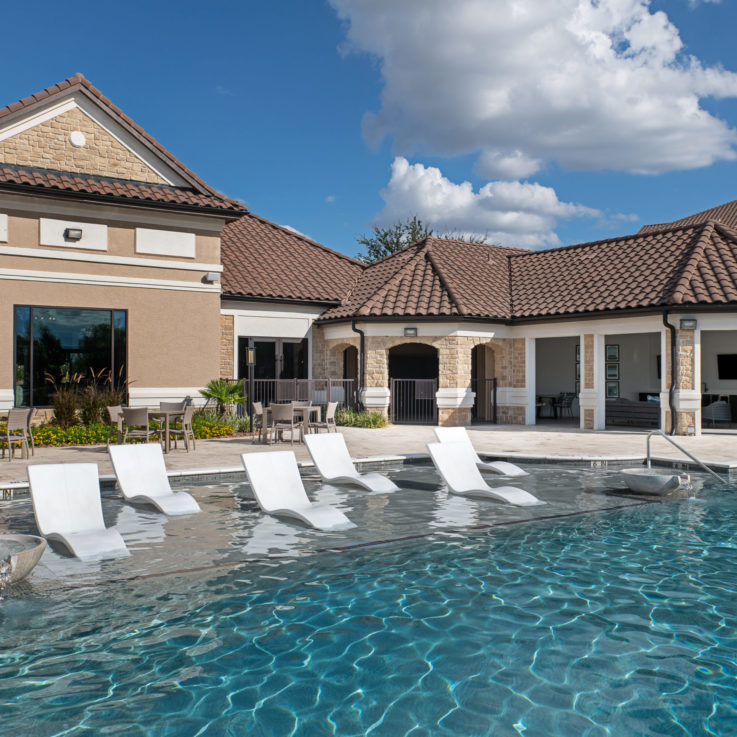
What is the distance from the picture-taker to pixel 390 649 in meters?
5.22

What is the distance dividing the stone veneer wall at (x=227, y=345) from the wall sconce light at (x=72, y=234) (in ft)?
16.8

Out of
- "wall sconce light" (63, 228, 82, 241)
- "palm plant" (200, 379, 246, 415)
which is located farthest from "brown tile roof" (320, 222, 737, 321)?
"wall sconce light" (63, 228, 82, 241)

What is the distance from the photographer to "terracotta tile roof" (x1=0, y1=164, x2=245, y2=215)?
55.7 feet

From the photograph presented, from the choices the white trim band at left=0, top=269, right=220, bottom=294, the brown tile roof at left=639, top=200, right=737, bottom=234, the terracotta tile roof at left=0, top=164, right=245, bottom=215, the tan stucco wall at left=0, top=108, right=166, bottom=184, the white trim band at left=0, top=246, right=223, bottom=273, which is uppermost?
the brown tile roof at left=639, top=200, right=737, bottom=234

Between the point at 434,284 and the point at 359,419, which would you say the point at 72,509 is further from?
the point at 434,284

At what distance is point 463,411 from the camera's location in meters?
21.5

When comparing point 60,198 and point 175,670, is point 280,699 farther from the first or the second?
point 60,198

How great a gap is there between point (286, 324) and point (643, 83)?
1271 centimetres

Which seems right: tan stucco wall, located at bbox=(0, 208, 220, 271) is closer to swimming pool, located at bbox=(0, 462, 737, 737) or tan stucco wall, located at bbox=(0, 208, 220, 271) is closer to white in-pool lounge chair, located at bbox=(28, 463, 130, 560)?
white in-pool lounge chair, located at bbox=(28, 463, 130, 560)

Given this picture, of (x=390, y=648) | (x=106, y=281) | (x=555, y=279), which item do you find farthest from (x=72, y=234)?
(x=390, y=648)

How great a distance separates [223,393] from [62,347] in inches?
172

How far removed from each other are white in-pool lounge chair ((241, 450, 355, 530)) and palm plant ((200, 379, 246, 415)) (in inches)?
371

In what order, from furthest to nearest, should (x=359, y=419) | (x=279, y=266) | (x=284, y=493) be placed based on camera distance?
(x=279, y=266) < (x=359, y=419) < (x=284, y=493)

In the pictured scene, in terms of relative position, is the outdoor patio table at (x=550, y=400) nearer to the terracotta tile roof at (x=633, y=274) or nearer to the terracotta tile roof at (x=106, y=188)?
the terracotta tile roof at (x=633, y=274)
